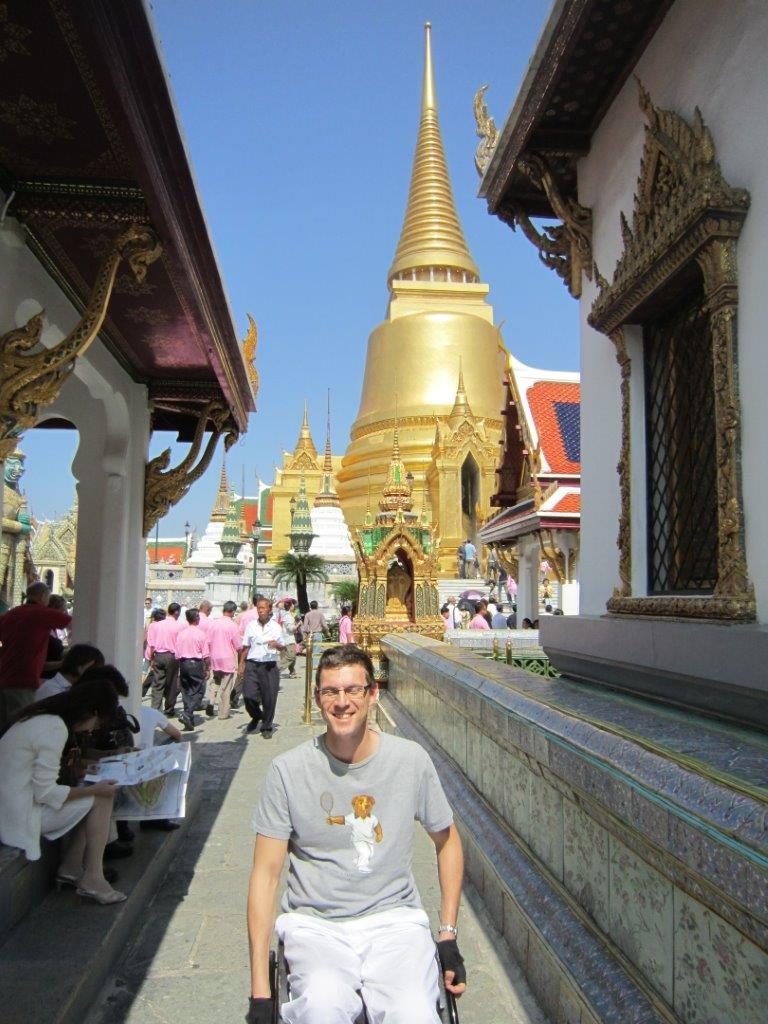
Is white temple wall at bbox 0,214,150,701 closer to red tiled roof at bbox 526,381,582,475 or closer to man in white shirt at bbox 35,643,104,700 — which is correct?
man in white shirt at bbox 35,643,104,700

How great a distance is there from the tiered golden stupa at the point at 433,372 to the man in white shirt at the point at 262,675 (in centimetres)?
2087

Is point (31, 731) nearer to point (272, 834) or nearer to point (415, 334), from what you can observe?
point (272, 834)

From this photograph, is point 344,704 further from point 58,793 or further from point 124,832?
point 124,832

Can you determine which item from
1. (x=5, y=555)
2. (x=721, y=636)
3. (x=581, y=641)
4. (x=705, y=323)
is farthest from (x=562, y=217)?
(x=5, y=555)

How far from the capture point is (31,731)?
3.46 metres

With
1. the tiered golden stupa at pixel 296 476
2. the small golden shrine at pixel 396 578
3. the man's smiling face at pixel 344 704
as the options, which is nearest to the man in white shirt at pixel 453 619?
the small golden shrine at pixel 396 578

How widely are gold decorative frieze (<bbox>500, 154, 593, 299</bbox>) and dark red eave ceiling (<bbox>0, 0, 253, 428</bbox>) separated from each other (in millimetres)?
2041

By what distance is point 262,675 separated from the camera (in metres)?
9.01

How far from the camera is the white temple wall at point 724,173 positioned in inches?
120

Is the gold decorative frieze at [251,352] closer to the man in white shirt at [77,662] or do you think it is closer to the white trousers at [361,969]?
the man in white shirt at [77,662]

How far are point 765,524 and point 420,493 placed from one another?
29.8m

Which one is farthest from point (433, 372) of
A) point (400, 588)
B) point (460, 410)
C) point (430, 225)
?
point (400, 588)

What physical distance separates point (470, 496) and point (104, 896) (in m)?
28.7

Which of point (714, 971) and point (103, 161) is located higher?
point (103, 161)
